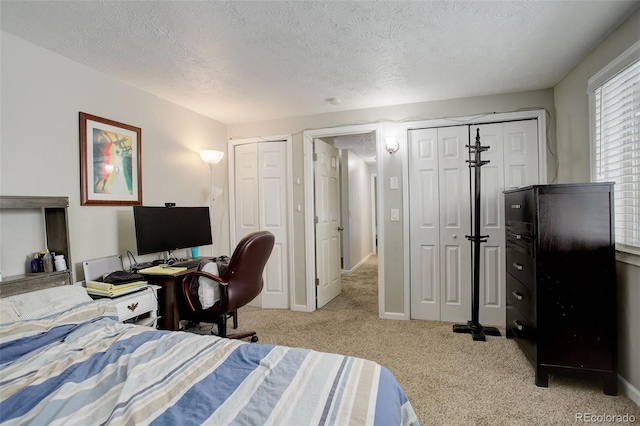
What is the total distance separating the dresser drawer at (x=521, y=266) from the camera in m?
2.12

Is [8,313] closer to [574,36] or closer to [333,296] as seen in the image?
[333,296]

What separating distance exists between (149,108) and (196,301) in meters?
1.83

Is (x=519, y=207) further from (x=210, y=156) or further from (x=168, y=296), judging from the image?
(x=210, y=156)

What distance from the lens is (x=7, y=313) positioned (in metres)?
1.48

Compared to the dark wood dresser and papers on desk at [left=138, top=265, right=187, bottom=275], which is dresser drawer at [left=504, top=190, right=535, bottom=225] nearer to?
the dark wood dresser

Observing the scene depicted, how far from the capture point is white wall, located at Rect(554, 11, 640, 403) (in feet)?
6.08

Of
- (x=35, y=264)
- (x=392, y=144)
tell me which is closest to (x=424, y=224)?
(x=392, y=144)

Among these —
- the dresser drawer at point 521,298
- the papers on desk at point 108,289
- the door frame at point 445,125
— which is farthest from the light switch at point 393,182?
the papers on desk at point 108,289

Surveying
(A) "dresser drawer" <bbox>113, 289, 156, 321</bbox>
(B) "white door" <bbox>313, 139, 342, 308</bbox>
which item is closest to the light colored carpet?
(B) "white door" <bbox>313, 139, 342, 308</bbox>

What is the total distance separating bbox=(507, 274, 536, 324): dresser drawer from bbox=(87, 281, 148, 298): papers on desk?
277 cm

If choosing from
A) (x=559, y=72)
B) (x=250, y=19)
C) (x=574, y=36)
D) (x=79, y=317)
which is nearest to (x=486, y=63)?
(x=574, y=36)

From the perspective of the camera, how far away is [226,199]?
3936 millimetres

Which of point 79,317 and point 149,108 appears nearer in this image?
point 79,317

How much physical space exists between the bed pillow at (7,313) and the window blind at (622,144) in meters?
3.44
